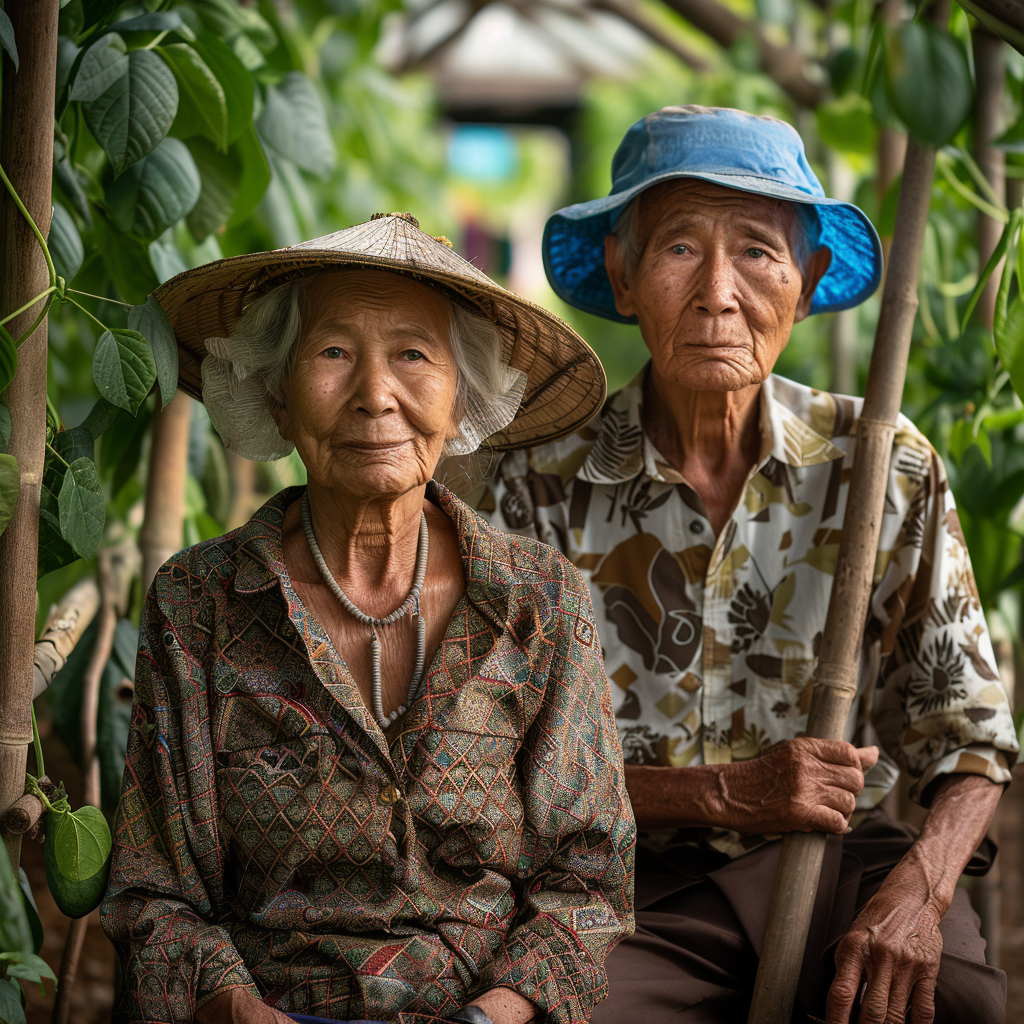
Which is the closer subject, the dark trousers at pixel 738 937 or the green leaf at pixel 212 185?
the dark trousers at pixel 738 937

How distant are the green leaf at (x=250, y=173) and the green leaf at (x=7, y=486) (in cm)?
76

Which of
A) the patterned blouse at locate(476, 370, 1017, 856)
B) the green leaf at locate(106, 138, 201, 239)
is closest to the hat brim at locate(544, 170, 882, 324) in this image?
the patterned blouse at locate(476, 370, 1017, 856)

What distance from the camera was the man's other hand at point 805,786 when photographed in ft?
4.97

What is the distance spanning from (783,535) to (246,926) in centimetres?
92

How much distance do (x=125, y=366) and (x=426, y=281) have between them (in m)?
0.35

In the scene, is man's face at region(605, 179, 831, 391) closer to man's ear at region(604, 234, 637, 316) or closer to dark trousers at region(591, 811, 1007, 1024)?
man's ear at region(604, 234, 637, 316)

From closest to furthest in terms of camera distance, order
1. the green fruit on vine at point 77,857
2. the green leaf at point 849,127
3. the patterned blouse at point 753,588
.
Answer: the green fruit on vine at point 77,857, the patterned blouse at point 753,588, the green leaf at point 849,127

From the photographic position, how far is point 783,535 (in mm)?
1737

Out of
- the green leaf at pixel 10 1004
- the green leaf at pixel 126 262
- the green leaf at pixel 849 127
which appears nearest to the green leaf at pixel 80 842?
the green leaf at pixel 10 1004

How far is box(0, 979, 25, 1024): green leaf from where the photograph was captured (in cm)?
118

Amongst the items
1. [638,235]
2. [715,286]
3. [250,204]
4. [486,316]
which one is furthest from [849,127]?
[486,316]

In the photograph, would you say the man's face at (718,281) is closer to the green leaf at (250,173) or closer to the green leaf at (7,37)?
the green leaf at (250,173)

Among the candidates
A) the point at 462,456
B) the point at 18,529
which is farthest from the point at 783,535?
the point at 18,529

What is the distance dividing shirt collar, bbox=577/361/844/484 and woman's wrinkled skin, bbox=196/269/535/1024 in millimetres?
412
